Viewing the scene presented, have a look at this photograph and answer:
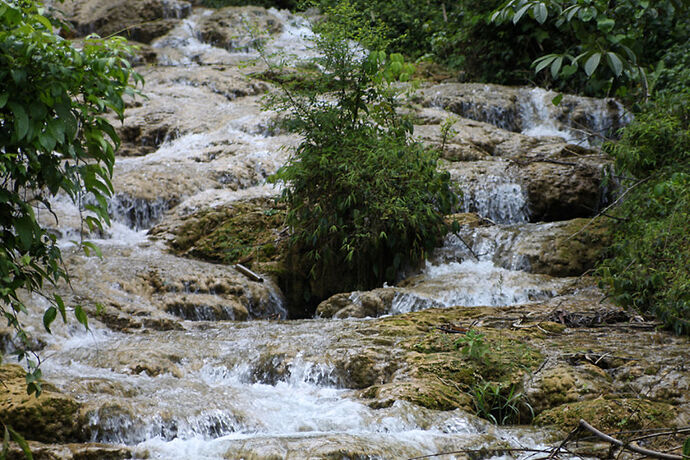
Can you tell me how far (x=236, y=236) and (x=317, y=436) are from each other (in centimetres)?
489

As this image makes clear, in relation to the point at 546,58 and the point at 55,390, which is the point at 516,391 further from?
the point at 55,390

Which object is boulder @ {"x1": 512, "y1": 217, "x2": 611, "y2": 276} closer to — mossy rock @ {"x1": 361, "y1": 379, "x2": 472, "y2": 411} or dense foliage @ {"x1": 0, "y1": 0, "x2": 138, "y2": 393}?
mossy rock @ {"x1": 361, "y1": 379, "x2": 472, "y2": 411}

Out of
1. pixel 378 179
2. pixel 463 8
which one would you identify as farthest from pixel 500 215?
pixel 463 8

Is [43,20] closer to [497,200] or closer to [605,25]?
[605,25]

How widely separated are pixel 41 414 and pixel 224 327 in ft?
8.23

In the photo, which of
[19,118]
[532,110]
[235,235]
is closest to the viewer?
[19,118]

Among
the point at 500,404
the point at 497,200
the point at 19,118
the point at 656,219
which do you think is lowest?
the point at 500,404

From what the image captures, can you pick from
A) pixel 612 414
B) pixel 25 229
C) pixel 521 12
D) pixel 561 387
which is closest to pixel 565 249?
pixel 561 387

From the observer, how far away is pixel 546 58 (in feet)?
6.47

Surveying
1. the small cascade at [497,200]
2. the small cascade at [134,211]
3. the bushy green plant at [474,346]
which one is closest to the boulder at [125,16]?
the small cascade at [134,211]

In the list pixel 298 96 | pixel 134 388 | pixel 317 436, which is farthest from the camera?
pixel 298 96

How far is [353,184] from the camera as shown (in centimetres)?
674

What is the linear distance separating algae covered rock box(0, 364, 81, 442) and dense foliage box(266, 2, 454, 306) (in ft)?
12.9

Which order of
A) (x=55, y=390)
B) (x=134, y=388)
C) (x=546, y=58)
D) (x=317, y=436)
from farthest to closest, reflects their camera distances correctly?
(x=134, y=388), (x=55, y=390), (x=317, y=436), (x=546, y=58)
